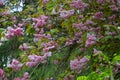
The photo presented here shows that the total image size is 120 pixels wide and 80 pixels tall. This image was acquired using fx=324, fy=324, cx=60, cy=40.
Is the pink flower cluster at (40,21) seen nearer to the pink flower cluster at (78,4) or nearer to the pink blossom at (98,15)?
the pink flower cluster at (78,4)

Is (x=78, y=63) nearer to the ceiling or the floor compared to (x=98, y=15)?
nearer to the floor

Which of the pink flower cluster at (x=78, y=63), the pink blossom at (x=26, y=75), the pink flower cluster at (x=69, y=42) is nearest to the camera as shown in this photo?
the pink flower cluster at (x=78, y=63)

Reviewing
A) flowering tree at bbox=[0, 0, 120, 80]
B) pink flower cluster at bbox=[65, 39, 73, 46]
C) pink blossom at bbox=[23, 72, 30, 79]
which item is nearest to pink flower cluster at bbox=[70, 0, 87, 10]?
flowering tree at bbox=[0, 0, 120, 80]

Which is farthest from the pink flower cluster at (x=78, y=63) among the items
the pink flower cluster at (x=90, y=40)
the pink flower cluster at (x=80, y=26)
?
the pink flower cluster at (x=80, y=26)

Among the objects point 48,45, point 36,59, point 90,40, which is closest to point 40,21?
point 48,45

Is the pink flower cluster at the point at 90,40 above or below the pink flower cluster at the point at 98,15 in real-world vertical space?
below

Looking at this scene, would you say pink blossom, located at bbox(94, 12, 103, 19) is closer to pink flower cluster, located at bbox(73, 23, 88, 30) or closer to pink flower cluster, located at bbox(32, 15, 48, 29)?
pink flower cluster, located at bbox(73, 23, 88, 30)

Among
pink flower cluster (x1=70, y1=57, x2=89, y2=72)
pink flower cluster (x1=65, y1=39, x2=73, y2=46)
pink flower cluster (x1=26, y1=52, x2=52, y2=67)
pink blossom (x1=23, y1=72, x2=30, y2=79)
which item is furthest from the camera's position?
pink blossom (x1=23, y1=72, x2=30, y2=79)

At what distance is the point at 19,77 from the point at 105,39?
128 cm

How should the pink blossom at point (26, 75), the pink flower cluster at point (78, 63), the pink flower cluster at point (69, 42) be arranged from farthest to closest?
the pink blossom at point (26, 75), the pink flower cluster at point (69, 42), the pink flower cluster at point (78, 63)

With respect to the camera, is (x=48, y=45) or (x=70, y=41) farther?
(x=70, y=41)

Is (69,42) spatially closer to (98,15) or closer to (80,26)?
(80,26)

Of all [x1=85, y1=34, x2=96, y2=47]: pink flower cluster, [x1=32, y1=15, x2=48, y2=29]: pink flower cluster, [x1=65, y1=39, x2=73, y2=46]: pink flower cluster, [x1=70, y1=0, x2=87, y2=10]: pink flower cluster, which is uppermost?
[x1=70, y1=0, x2=87, y2=10]: pink flower cluster

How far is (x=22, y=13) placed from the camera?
18.4 feet
